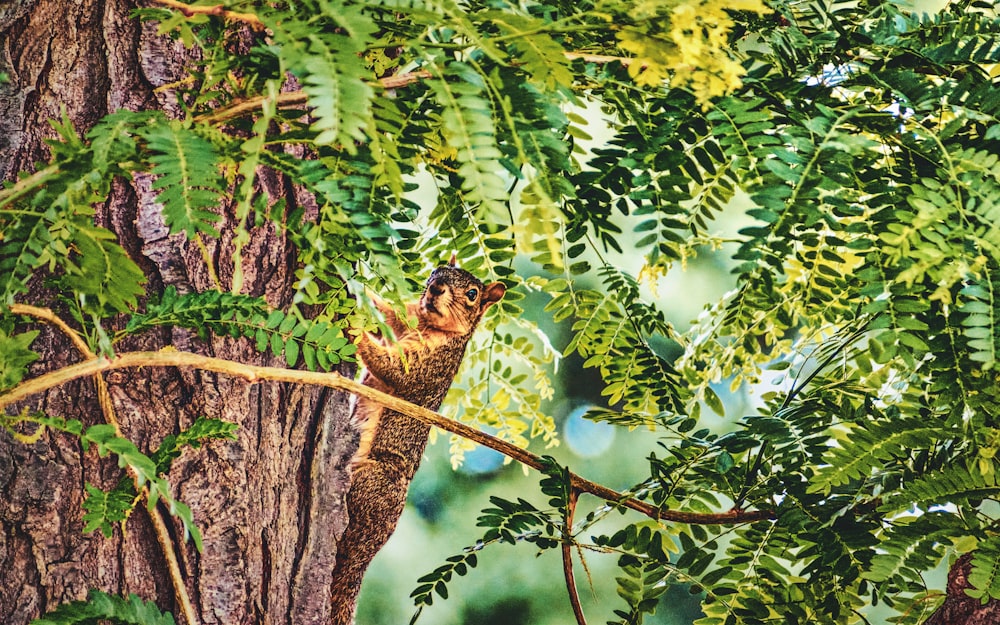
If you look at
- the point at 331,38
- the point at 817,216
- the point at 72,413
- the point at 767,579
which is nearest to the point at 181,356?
the point at 72,413

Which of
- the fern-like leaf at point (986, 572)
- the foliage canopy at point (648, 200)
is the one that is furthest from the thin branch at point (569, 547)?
the fern-like leaf at point (986, 572)

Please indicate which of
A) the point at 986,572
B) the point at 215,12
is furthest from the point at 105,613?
the point at 986,572

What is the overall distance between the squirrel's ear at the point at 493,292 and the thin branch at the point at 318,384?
8.5 inches

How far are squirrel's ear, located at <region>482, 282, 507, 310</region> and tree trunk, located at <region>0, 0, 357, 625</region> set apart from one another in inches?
9.8

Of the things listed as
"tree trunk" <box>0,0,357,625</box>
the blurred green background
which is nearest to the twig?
"tree trunk" <box>0,0,357,625</box>

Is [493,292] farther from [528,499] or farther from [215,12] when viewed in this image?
[528,499]

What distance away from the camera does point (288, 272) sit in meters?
1.05

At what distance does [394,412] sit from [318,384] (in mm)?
364

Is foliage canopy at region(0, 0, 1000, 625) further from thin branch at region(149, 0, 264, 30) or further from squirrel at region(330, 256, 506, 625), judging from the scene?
squirrel at region(330, 256, 506, 625)

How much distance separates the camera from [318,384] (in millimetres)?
882

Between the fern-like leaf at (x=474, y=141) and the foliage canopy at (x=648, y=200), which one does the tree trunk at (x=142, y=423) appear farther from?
the fern-like leaf at (x=474, y=141)

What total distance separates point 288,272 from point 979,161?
28.3 inches

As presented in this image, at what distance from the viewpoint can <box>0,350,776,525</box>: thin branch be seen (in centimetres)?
76

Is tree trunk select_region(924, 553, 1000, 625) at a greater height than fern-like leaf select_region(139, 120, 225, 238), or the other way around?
fern-like leaf select_region(139, 120, 225, 238)
